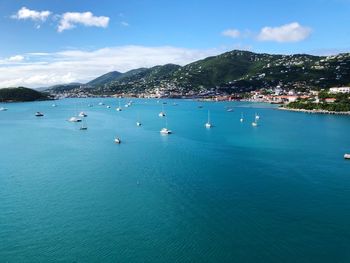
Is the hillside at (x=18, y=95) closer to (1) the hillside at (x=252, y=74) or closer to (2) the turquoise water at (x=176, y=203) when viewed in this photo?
(1) the hillside at (x=252, y=74)

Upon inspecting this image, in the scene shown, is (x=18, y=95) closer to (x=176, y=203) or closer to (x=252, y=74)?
(x=252, y=74)

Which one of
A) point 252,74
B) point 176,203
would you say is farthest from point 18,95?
point 176,203

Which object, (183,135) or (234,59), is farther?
(234,59)

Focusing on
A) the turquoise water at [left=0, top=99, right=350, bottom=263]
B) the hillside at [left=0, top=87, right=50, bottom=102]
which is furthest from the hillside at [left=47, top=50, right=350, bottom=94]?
the turquoise water at [left=0, top=99, right=350, bottom=263]

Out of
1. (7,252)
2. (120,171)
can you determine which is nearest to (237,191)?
(120,171)

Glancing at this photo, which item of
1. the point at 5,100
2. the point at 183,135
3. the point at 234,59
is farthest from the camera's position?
the point at 234,59

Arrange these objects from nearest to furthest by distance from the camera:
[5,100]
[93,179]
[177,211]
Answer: [177,211], [93,179], [5,100]

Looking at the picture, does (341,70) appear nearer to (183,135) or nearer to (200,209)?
(183,135)
